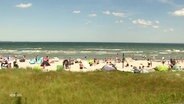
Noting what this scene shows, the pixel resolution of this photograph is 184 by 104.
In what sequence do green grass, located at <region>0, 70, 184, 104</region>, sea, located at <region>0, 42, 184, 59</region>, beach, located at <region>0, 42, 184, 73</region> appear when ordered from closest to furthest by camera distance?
green grass, located at <region>0, 70, 184, 104</region>
beach, located at <region>0, 42, 184, 73</region>
sea, located at <region>0, 42, 184, 59</region>

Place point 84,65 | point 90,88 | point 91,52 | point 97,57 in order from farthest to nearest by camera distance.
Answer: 1. point 91,52
2. point 97,57
3. point 84,65
4. point 90,88

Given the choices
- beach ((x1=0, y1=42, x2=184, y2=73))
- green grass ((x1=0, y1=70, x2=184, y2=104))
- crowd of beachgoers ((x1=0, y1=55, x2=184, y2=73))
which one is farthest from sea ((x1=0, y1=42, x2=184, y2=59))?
green grass ((x1=0, y1=70, x2=184, y2=104))

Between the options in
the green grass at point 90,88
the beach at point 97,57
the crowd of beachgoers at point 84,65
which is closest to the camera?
the green grass at point 90,88

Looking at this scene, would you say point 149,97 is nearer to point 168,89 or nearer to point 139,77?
point 168,89

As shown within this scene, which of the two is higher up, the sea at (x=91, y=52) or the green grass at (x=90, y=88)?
the green grass at (x=90, y=88)

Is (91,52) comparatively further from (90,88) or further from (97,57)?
(90,88)

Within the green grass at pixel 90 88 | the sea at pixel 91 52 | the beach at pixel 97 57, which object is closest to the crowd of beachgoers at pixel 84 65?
the beach at pixel 97 57

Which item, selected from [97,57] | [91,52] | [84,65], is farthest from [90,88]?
[91,52]

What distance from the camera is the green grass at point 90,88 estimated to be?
553 inches

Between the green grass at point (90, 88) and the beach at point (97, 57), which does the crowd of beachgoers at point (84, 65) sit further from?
the green grass at point (90, 88)

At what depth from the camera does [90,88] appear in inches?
661

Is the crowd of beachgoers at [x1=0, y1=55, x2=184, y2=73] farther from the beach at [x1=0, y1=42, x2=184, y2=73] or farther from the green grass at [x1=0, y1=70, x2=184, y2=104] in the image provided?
the green grass at [x1=0, y1=70, x2=184, y2=104]

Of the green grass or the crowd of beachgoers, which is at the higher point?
the green grass

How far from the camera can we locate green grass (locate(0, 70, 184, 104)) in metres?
14.1
